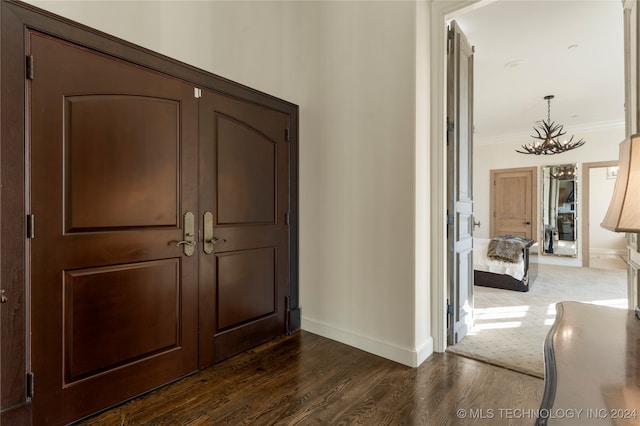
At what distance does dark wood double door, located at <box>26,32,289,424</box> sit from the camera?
5.50 ft

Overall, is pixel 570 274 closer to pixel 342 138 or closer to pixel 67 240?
pixel 342 138

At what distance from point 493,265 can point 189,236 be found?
424cm

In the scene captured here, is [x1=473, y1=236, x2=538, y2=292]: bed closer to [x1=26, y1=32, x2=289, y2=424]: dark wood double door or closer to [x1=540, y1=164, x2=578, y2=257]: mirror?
[x1=540, y1=164, x2=578, y2=257]: mirror

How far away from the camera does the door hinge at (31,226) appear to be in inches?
63.4

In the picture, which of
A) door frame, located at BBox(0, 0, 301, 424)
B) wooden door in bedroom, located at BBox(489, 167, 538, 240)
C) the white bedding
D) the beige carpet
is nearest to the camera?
door frame, located at BBox(0, 0, 301, 424)

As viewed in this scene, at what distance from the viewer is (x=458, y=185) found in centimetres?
274

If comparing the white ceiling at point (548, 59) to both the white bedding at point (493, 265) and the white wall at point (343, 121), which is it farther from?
the white bedding at point (493, 265)

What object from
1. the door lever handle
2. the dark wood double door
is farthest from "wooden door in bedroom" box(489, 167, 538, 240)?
the door lever handle

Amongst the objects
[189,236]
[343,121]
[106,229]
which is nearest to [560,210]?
[343,121]

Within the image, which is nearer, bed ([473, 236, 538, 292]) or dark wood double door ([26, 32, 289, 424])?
dark wood double door ([26, 32, 289, 424])

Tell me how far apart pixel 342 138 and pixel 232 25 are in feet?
4.31

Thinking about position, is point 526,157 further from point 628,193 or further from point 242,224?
point 628,193

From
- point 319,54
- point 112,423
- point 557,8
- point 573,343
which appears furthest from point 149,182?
point 557,8

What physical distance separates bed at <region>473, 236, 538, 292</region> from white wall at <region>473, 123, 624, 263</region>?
130 inches
